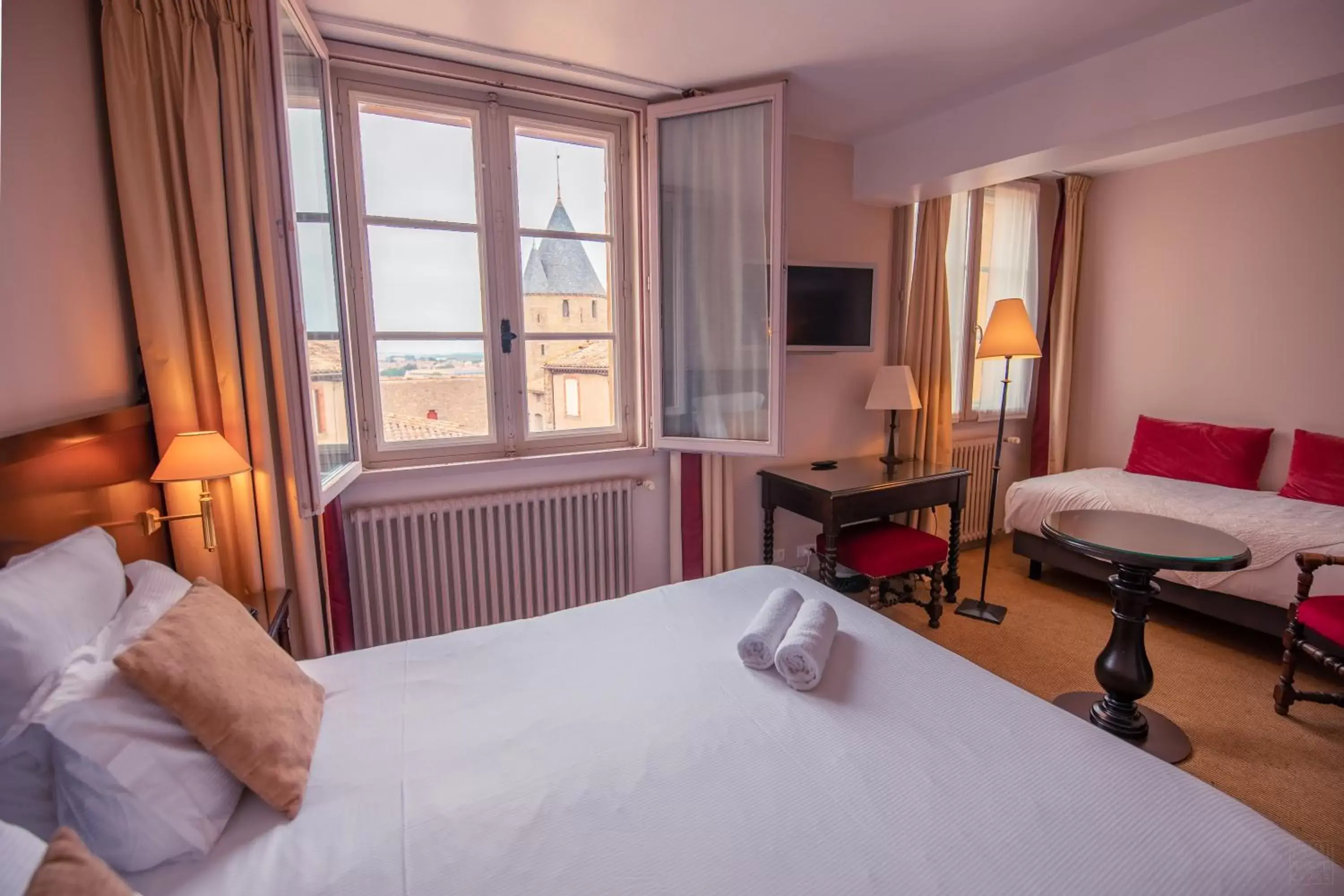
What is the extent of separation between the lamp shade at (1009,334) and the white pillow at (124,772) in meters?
3.35

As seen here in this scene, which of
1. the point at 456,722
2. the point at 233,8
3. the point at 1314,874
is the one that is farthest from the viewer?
the point at 233,8

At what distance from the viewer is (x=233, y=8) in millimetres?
1831

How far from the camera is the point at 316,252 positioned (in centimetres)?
205

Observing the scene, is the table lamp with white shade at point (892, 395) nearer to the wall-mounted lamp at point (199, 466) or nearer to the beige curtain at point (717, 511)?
the beige curtain at point (717, 511)

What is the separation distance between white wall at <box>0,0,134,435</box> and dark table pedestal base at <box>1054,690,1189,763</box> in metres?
3.00

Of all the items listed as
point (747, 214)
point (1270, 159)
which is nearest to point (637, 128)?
point (747, 214)

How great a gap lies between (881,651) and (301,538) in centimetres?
193

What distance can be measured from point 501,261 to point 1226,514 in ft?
12.1

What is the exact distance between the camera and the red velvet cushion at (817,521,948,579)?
9.41ft

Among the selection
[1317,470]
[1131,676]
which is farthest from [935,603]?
[1317,470]

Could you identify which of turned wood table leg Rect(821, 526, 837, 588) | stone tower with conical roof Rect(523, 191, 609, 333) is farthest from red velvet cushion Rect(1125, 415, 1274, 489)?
stone tower with conical roof Rect(523, 191, 609, 333)

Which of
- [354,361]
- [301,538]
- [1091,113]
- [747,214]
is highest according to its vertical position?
[1091,113]

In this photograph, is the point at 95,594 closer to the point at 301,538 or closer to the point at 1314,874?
the point at 301,538

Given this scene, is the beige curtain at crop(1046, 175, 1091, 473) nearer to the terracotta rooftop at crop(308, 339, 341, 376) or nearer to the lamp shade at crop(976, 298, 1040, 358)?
the lamp shade at crop(976, 298, 1040, 358)
